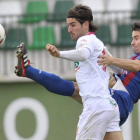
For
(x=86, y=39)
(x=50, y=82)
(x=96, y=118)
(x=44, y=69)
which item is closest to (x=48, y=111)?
(x=44, y=69)

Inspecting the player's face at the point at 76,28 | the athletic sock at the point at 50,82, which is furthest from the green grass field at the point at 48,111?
the player's face at the point at 76,28

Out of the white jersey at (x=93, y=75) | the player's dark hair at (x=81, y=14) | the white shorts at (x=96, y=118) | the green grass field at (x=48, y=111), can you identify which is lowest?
the green grass field at (x=48, y=111)

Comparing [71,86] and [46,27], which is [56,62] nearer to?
[46,27]

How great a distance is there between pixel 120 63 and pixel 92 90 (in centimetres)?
40

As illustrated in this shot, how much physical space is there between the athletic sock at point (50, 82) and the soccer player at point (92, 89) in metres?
0.63

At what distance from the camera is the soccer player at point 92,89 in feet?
17.3

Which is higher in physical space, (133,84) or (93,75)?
(93,75)

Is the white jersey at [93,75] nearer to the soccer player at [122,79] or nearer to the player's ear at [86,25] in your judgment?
the player's ear at [86,25]

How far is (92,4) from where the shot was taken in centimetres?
1036

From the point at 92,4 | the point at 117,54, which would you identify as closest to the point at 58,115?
the point at 117,54

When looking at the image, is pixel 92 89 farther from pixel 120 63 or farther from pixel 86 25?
pixel 86 25

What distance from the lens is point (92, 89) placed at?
17.4 feet

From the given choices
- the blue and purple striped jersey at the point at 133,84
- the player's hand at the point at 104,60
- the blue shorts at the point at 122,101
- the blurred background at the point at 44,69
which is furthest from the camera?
the blurred background at the point at 44,69

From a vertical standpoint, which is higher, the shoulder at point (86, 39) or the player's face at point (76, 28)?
the player's face at point (76, 28)
